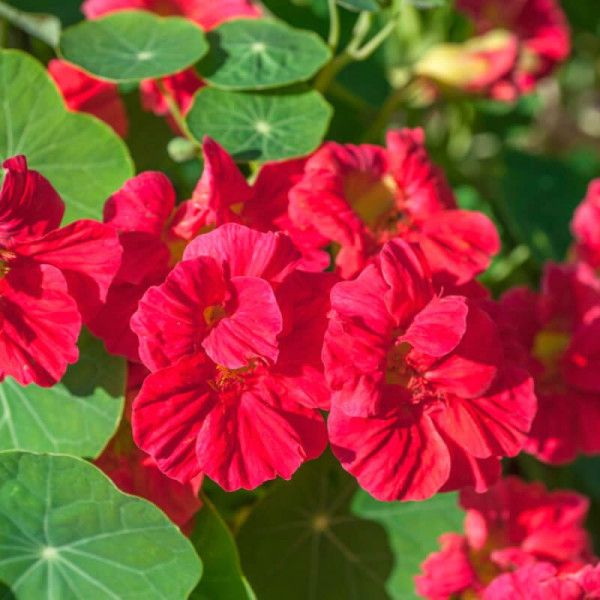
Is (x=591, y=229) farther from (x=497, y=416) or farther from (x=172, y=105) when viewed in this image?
(x=172, y=105)

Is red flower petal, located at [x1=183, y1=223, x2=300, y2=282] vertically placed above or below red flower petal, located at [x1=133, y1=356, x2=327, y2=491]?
above

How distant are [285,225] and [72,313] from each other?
10.1 inches

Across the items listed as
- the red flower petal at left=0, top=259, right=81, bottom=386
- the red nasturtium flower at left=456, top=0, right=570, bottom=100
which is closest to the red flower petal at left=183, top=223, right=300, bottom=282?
the red flower petal at left=0, top=259, right=81, bottom=386

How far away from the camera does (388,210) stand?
1.02 meters

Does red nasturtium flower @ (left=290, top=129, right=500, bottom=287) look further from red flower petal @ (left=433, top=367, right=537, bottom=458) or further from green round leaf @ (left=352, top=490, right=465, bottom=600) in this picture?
green round leaf @ (left=352, top=490, right=465, bottom=600)

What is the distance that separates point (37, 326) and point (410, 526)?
58 centimetres

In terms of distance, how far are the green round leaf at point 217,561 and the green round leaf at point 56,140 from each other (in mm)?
395

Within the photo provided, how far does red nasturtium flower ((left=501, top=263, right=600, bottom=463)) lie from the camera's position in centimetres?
103

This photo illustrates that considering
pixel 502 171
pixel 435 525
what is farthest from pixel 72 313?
pixel 502 171

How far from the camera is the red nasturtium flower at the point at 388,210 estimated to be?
90cm

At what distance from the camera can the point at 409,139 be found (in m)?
1.02

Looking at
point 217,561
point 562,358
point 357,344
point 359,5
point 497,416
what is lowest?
point 217,561

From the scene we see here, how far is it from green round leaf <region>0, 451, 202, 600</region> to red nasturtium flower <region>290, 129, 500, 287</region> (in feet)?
→ 1.09

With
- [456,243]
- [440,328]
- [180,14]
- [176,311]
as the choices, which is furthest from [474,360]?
[180,14]
